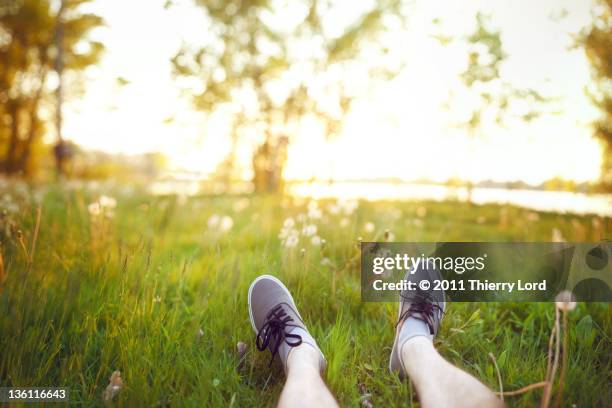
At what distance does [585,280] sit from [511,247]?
0.86 meters

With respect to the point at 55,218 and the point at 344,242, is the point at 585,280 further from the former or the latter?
the point at 55,218

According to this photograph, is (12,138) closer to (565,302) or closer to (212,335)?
(212,335)

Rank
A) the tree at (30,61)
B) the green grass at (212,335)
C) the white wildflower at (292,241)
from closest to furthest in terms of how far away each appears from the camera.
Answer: the green grass at (212,335) → the white wildflower at (292,241) → the tree at (30,61)

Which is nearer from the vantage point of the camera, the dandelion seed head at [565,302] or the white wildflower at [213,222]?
the dandelion seed head at [565,302]

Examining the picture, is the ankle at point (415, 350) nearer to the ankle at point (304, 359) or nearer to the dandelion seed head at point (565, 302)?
the ankle at point (304, 359)

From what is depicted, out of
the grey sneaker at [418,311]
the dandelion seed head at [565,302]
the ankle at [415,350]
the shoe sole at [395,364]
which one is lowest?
the shoe sole at [395,364]

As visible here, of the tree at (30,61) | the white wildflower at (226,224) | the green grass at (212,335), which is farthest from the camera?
the tree at (30,61)

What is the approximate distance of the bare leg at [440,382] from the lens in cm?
119

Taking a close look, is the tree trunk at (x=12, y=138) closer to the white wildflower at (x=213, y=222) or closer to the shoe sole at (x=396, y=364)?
the white wildflower at (x=213, y=222)

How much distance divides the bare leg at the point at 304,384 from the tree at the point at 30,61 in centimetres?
899

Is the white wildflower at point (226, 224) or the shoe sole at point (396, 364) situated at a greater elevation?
the white wildflower at point (226, 224)

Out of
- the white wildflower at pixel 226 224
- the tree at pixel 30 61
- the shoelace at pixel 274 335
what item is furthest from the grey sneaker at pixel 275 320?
the tree at pixel 30 61

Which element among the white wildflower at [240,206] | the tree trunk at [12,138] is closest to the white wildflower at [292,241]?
the white wildflower at [240,206]

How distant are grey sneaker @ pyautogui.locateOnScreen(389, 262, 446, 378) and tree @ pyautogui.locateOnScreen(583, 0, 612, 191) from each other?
11.8ft
